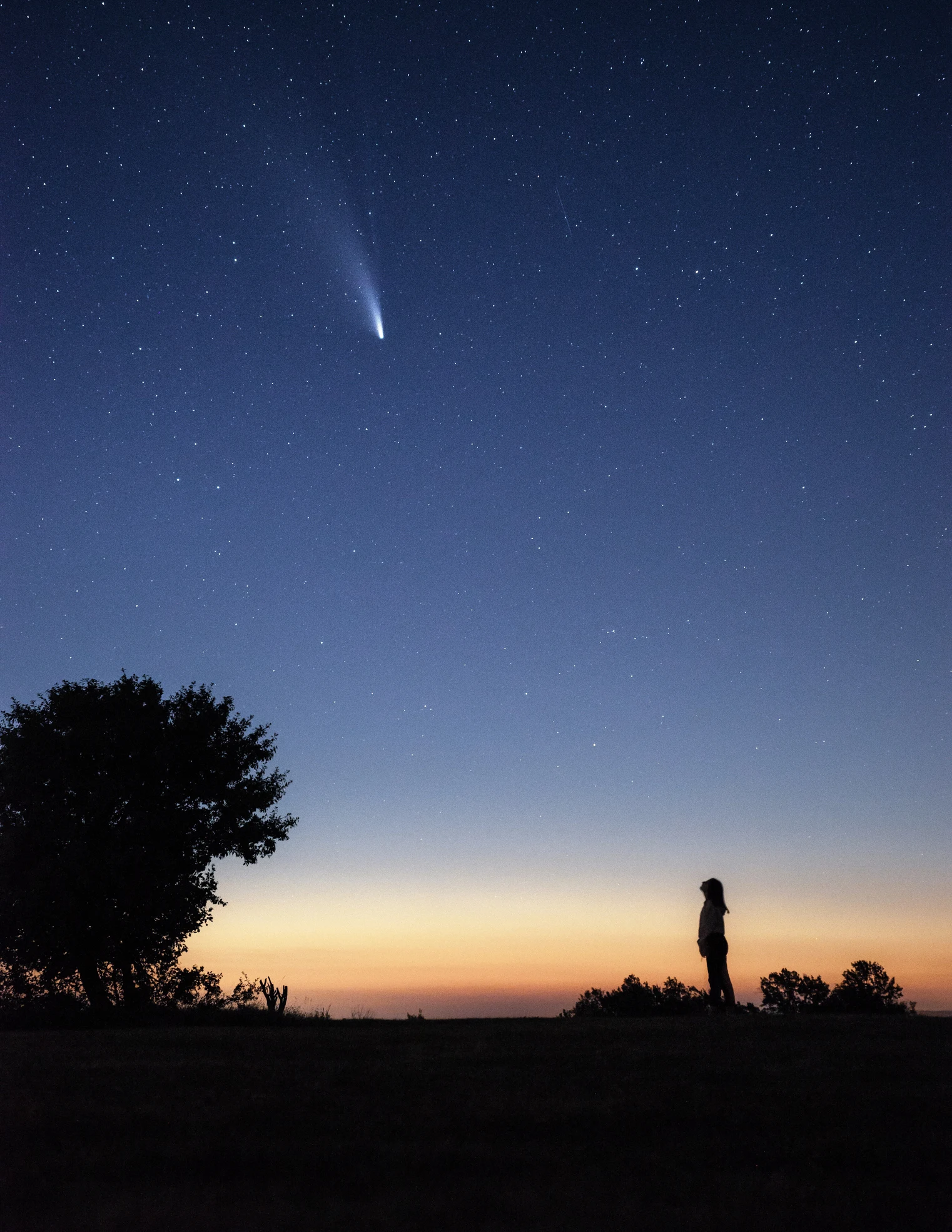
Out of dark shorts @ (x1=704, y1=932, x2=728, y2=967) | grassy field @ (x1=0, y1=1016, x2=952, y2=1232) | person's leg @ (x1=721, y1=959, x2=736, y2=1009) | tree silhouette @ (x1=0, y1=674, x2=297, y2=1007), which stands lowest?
grassy field @ (x1=0, y1=1016, x2=952, y2=1232)

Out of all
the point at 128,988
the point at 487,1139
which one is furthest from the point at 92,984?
the point at 487,1139

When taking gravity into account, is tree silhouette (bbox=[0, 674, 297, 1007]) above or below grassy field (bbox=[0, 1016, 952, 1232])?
above

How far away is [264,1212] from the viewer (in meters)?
5.57

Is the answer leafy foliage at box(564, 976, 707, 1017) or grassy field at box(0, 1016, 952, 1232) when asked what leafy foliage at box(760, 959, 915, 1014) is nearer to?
leafy foliage at box(564, 976, 707, 1017)

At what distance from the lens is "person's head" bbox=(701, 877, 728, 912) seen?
58.0ft

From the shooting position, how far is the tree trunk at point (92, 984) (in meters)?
27.3

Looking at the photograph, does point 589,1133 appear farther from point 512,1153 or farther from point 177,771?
point 177,771

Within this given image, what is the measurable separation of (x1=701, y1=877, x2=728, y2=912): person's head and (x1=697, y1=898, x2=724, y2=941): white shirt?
50mm

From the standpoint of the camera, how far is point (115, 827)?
2739 cm

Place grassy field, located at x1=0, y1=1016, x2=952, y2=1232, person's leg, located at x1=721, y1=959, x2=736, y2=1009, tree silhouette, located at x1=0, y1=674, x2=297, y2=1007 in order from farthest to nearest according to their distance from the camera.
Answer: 1. tree silhouette, located at x1=0, y1=674, x2=297, y2=1007
2. person's leg, located at x1=721, y1=959, x2=736, y2=1009
3. grassy field, located at x1=0, y1=1016, x2=952, y2=1232

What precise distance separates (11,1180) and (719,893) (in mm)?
13705

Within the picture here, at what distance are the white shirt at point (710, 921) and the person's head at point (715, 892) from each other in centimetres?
5

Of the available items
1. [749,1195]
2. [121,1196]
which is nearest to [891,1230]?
[749,1195]

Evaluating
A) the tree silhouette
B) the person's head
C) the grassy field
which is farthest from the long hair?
the tree silhouette
